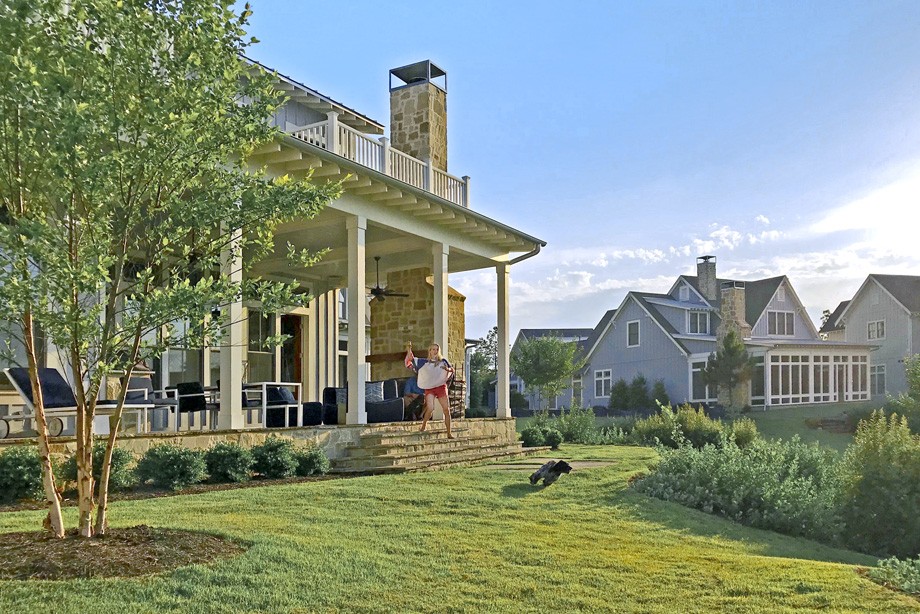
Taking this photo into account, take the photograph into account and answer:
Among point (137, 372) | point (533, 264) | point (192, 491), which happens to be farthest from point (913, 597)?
point (533, 264)

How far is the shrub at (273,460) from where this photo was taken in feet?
30.7

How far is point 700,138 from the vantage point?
44.8 ft

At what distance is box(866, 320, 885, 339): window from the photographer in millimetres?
38469

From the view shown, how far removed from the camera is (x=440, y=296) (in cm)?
1352

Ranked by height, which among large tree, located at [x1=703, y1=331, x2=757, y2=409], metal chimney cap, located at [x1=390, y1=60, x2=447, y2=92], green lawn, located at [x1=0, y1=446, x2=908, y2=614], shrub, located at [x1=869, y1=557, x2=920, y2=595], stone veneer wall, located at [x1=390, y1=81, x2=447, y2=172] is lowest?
shrub, located at [x1=869, y1=557, x2=920, y2=595]

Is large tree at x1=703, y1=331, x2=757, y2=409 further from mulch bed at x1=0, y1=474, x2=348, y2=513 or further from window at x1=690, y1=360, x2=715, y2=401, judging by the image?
mulch bed at x1=0, y1=474, x2=348, y2=513

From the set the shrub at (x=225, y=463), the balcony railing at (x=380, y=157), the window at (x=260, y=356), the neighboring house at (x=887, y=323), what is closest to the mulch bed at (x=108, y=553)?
the shrub at (x=225, y=463)

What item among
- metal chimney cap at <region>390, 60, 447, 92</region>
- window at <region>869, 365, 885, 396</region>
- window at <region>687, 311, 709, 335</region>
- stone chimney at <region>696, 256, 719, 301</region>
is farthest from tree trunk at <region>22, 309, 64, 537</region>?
window at <region>869, 365, 885, 396</region>

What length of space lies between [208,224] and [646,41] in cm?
817

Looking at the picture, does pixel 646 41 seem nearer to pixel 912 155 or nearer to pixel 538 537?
pixel 912 155

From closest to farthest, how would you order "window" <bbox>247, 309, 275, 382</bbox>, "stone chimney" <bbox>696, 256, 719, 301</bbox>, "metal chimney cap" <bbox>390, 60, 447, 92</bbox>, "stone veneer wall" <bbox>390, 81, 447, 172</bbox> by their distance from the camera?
1. "window" <bbox>247, 309, 275, 382</bbox>
2. "stone veneer wall" <bbox>390, 81, 447, 172</bbox>
3. "metal chimney cap" <bbox>390, 60, 447, 92</bbox>
4. "stone chimney" <bbox>696, 256, 719, 301</bbox>

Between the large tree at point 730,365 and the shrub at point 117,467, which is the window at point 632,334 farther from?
the shrub at point 117,467

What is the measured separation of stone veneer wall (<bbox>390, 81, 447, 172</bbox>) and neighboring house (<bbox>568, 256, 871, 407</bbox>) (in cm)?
1927

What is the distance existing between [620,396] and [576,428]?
16478mm
